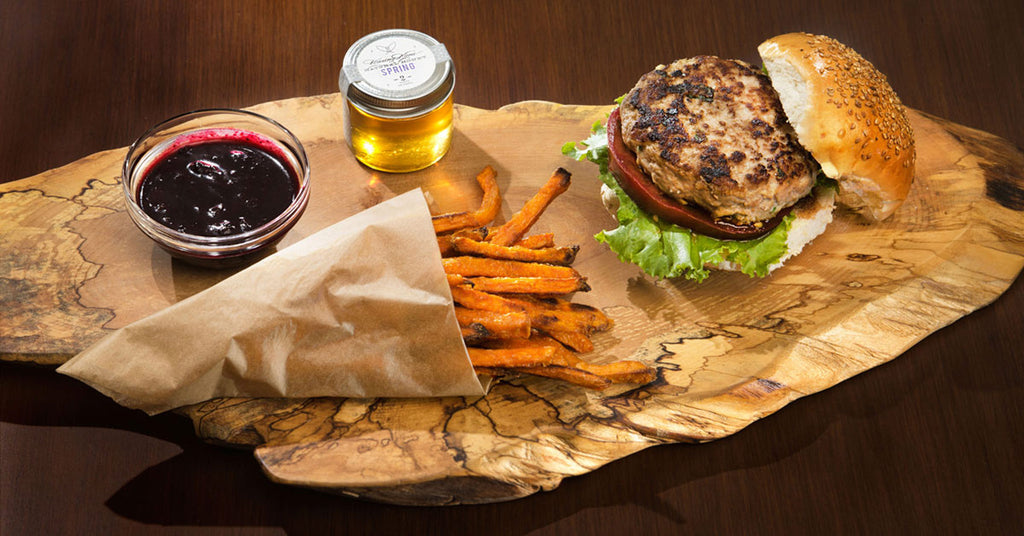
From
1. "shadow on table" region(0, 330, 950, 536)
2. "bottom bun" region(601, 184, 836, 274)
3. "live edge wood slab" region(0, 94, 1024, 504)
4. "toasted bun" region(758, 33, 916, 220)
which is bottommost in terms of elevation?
"shadow on table" region(0, 330, 950, 536)

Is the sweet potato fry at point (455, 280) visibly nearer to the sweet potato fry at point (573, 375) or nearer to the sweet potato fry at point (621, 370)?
the sweet potato fry at point (573, 375)

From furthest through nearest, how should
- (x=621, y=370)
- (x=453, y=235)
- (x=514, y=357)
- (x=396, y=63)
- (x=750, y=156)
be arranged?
(x=396, y=63) < (x=750, y=156) < (x=453, y=235) < (x=621, y=370) < (x=514, y=357)

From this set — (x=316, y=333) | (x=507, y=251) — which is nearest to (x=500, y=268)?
(x=507, y=251)

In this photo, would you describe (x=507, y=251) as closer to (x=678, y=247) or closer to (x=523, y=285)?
(x=523, y=285)

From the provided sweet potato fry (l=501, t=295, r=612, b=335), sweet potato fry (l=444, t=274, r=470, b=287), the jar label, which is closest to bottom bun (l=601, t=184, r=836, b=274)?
sweet potato fry (l=501, t=295, r=612, b=335)

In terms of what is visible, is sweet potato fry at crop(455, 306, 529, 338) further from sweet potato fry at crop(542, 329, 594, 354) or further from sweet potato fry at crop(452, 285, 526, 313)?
sweet potato fry at crop(542, 329, 594, 354)

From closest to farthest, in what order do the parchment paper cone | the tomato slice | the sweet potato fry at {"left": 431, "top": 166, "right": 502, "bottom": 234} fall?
the parchment paper cone → the sweet potato fry at {"left": 431, "top": 166, "right": 502, "bottom": 234} → the tomato slice

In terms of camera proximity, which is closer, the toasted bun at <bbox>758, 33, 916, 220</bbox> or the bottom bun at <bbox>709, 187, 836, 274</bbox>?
the toasted bun at <bbox>758, 33, 916, 220</bbox>

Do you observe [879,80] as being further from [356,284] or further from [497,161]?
[356,284]
